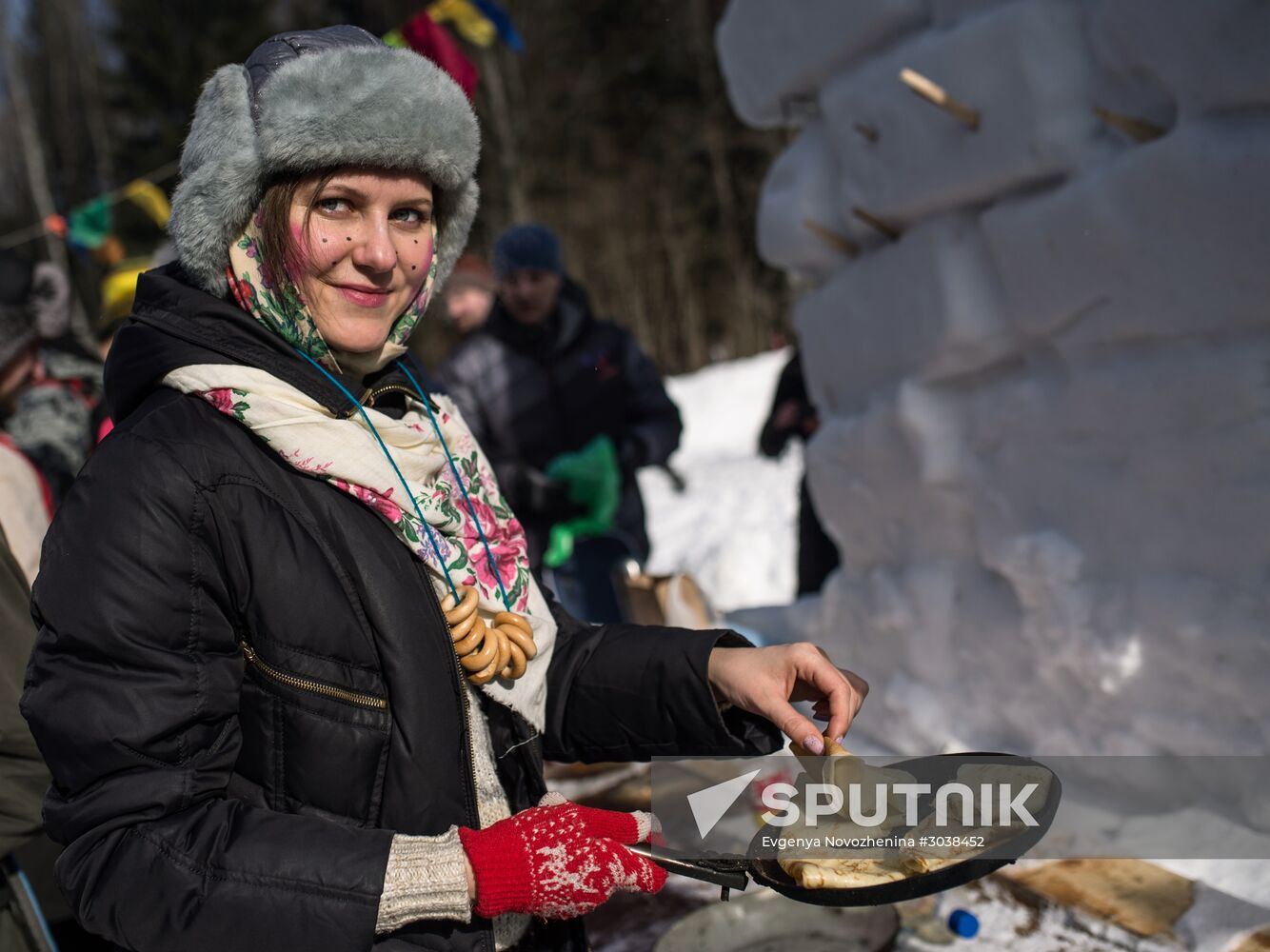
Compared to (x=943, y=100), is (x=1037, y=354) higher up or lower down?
lower down

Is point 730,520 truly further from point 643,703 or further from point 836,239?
point 643,703

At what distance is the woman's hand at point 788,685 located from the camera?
4.52 feet

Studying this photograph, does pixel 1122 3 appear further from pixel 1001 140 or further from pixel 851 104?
pixel 851 104

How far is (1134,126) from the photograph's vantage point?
2.42 metres

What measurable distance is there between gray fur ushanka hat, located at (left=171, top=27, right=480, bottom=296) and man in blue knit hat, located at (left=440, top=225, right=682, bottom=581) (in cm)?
238

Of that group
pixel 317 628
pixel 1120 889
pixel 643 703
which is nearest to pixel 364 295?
pixel 317 628

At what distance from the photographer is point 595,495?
3.68 metres

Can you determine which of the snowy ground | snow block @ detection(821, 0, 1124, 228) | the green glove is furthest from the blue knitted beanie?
the snowy ground

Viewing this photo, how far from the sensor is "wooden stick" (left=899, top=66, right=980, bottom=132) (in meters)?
2.72

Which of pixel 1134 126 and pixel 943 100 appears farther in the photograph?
pixel 943 100

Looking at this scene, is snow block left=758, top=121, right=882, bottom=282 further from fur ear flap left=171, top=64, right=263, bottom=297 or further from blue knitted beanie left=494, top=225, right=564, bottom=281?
fur ear flap left=171, top=64, right=263, bottom=297

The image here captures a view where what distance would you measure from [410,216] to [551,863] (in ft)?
2.81

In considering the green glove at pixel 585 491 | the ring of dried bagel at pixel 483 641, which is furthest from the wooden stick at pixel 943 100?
the ring of dried bagel at pixel 483 641

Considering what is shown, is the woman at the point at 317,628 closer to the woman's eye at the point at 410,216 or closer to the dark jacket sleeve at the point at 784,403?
the woman's eye at the point at 410,216
